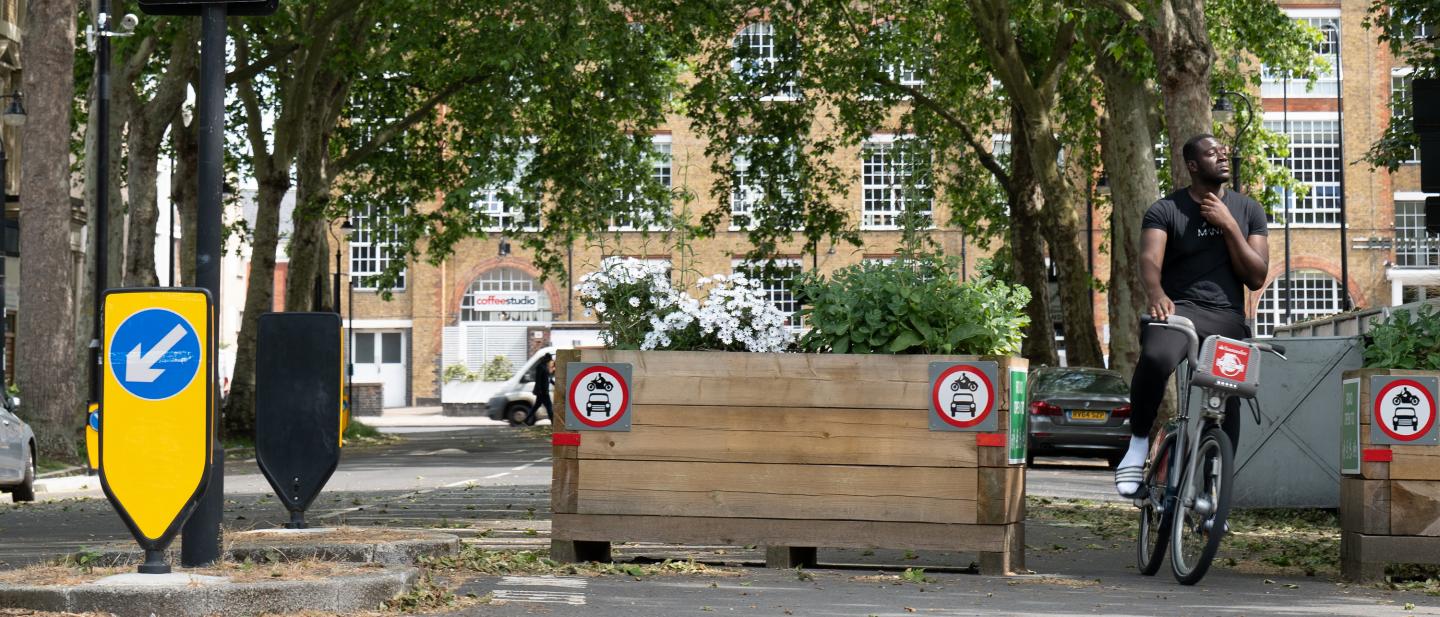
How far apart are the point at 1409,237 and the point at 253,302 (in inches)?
1782

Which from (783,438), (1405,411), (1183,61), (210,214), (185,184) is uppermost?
(185,184)

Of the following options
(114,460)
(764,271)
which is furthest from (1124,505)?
(764,271)

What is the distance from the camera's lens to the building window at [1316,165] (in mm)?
64875

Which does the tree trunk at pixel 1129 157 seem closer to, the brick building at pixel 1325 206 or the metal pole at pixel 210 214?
the metal pole at pixel 210 214

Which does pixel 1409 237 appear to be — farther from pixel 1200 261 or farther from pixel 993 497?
pixel 993 497

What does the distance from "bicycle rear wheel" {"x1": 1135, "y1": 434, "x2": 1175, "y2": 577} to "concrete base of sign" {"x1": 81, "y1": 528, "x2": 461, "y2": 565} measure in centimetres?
335

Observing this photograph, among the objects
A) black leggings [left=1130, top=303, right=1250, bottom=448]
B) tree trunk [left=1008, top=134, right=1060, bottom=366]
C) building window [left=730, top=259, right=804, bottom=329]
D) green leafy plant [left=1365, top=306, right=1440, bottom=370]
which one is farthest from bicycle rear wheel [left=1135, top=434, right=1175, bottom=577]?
tree trunk [left=1008, top=134, right=1060, bottom=366]

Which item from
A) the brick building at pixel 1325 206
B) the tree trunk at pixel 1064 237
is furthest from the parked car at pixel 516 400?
the tree trunk at pixel 1064 237

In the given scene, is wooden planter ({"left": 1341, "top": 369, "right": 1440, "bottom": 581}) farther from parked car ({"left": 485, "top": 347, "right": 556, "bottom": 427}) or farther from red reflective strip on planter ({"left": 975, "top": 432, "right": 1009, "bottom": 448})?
parked car ({"left": 485, "top": 347, "right": 556, "bottom": 427})

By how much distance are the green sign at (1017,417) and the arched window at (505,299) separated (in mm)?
62664

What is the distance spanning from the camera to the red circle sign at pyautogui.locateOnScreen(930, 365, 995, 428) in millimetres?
8992

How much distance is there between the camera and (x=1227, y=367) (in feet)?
28.6

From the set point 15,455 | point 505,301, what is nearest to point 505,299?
point 505,301

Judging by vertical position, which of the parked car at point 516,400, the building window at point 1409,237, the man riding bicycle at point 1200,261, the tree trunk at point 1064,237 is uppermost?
the building window at point 1409,237
